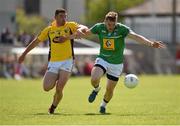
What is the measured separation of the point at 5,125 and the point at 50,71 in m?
3.69

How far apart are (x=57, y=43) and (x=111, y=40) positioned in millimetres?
1307

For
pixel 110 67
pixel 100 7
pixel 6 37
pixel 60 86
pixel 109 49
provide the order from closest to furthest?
pixel 60 86, pixel 109 49, pixel 110 67, pixel 6 37, pixel 100 7

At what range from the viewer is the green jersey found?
1939cm

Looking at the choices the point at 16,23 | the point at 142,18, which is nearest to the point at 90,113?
the point at 16,23

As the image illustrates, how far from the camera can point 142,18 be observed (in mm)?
80875

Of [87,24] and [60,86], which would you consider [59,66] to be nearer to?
[60,86]

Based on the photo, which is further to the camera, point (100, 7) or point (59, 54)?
point (100, 7)

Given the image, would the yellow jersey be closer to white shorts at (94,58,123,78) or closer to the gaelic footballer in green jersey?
the gaelic footballer in green jersey

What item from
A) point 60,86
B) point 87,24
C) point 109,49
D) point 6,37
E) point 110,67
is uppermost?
point 109,49

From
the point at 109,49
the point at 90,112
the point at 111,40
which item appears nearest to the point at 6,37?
the point at 90,112

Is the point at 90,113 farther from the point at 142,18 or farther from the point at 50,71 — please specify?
the point at 142,18

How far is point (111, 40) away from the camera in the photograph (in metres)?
19.4

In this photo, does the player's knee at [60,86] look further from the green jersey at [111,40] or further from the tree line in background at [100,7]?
the tree line in background at [100,7]

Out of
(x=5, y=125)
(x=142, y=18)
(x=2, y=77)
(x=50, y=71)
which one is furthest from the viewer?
(x=142, y=18)
